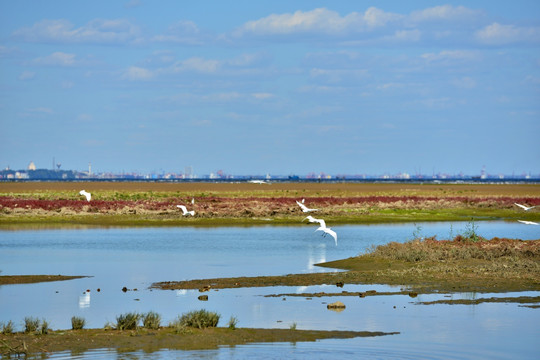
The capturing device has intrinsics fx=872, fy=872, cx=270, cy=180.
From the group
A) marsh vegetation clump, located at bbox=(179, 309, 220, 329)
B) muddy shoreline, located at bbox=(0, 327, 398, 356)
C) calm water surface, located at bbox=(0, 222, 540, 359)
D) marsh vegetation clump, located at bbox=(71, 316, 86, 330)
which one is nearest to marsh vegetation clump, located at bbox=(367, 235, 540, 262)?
calm water surface, located at bbox=(0, 222, 540, 359)

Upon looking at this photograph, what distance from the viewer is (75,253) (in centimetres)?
3641

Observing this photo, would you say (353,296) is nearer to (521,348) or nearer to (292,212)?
(521,348)

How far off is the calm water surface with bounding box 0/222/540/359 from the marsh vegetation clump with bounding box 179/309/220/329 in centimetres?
90

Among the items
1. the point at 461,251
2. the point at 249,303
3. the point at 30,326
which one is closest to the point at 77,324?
the point at 30,326

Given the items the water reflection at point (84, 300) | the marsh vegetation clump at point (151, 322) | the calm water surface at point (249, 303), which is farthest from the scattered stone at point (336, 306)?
the water reflection at point (84, 300)

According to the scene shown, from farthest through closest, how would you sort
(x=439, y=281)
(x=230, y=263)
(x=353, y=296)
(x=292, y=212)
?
(x=292, y=212)
(x=230, y=263)
(x=439, y=281)
(x=353, y=296)

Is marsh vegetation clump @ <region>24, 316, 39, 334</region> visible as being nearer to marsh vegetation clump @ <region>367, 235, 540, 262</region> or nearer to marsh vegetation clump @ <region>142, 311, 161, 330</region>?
marsh vegetation clump @ <region>142, 311, 161, 330</region>

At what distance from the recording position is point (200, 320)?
18.0m

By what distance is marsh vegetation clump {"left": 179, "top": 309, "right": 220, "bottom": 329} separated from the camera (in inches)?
706

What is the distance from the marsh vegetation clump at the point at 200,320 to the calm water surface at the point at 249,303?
90 cm

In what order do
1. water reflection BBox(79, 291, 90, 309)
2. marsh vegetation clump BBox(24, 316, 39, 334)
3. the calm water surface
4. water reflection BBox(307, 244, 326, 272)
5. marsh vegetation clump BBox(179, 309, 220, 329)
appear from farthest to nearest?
water reflection BBox(307, 244, 326, 272) < water reflection BBox(79, 291, 90, 309) < marsh vegetation clump BBox(179, 309, 220, 329) < marsh vegetation clump BBox(24, 316, 39, 334) < the calm water surface

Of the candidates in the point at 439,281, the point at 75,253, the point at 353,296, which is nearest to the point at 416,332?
the point at 353,296

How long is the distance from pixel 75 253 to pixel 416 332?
21599mm

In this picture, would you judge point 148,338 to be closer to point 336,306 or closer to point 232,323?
point 232,323
